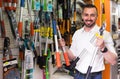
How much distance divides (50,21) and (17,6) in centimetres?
36

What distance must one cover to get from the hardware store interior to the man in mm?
172

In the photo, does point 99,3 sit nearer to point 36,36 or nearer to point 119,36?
point 119,36

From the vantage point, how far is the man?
1.97m

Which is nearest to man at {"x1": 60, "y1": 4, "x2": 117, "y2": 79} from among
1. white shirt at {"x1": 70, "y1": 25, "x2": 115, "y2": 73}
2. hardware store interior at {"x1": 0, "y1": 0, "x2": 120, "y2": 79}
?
white shirt at {"x1": 70, "y1": 25, "x2": 115, "y2": 73}

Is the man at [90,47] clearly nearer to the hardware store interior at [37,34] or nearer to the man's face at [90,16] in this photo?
the man's face at [90,16]

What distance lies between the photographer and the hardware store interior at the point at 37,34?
68.7 inches

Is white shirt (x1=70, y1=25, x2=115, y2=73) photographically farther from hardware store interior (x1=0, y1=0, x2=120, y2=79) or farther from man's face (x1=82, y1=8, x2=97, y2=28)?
hardware store interior (x1=0, y1=0, x2=120, y2=79)

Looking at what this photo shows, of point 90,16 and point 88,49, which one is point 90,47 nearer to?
point 88,49

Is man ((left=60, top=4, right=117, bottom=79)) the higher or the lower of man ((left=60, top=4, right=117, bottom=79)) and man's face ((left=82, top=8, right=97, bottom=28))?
the lower

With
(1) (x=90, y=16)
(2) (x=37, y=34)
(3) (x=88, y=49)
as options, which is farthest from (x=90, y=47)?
(2) (x=37, y=34)

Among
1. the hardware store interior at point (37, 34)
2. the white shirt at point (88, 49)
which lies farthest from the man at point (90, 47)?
the hardware store interior at point (37, 34)

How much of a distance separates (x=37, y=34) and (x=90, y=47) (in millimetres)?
466

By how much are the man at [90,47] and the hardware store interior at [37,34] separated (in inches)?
6.8

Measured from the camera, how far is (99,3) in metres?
2.48
